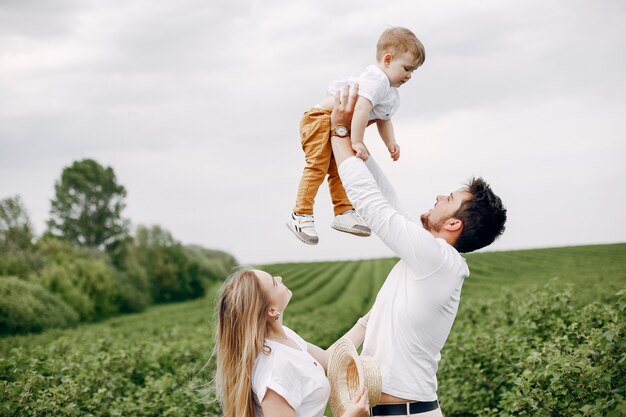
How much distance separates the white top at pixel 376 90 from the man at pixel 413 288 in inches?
17.9

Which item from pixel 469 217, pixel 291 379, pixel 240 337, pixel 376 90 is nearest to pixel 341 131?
pixel 376 90

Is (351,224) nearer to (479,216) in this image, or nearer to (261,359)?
(479,216)

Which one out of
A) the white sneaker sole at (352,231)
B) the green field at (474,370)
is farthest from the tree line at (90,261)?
the white sneaker sole at (352,231)

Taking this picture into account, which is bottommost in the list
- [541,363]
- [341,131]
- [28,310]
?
[28,310]

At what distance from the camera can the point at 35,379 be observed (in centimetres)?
514

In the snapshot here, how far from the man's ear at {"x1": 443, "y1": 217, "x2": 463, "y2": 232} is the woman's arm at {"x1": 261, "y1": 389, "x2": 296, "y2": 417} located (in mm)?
1049

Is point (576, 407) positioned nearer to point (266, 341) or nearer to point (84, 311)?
point (266, 341)

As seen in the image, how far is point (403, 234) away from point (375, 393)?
A: 26.1 inches

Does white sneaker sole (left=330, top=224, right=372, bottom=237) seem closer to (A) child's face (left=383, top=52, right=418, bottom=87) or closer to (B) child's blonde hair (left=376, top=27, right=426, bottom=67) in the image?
(A) child's face (left=383, top=52, right=418, bottom=87)

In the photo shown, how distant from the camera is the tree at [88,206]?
151 feet

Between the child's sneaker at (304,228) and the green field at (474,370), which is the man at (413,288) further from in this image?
the green field at (474,370)

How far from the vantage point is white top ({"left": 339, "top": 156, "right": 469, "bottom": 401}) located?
8.95 feet

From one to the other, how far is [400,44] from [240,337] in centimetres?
164

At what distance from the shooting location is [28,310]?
73.4 ft
